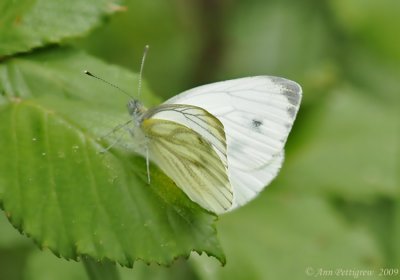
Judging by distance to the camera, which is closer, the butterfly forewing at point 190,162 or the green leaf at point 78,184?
the green leaf at point 78,184

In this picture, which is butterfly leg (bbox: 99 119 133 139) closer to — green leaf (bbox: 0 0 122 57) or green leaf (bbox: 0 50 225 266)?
green leaf (bbox: 0 50 225 266)

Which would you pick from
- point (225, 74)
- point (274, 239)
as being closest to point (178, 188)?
point (274, 239)

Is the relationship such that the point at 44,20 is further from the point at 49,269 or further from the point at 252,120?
the point at 49,269

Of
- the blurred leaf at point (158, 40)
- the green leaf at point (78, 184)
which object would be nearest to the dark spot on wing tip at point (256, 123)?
the green leaf at point (78, 184)

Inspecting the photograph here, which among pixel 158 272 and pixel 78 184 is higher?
pixel 78 184

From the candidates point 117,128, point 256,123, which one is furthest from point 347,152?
point 117,128

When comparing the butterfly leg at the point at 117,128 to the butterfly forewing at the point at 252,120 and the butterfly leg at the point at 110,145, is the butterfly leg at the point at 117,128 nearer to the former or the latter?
the butterfly leg at the point at 110,145

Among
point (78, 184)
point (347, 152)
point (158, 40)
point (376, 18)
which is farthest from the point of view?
point (158, 40)
